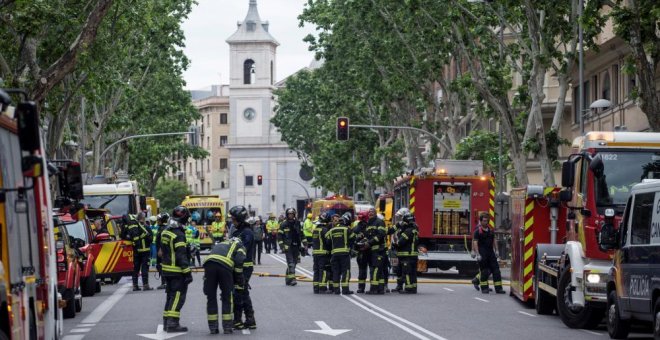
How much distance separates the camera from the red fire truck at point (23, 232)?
1040 centimetres

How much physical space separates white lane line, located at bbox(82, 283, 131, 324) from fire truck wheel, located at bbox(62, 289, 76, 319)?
0.88ft

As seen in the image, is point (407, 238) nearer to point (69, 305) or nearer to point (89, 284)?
point (89, 284)

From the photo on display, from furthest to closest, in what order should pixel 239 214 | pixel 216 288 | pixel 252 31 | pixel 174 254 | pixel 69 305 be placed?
pixel 252 31
pixel 69 305
pixel 239 214
pixel 174 254
pixel 216 288

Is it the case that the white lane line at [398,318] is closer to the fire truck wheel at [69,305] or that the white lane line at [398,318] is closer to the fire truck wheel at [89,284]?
the fire truck wheel at [69,305]

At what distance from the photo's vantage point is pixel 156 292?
30719 mm

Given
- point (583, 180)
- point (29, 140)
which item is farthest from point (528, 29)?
point (29, 140)

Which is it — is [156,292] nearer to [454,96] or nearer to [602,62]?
[602,62]

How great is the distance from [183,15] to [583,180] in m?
36.5

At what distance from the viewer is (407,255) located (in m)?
29.0

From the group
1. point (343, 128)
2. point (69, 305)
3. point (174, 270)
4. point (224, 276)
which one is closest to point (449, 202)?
point (343, 128)

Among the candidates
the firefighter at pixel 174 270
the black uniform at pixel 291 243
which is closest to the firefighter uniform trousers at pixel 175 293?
the firefighter at pixel 174 270

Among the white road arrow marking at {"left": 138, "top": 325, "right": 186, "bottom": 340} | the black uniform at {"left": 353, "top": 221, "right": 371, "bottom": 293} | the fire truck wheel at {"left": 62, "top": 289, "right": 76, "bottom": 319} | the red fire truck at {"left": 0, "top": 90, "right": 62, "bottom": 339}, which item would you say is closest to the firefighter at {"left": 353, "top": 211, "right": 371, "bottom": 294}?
the black uniform at {"left": 353, "top": 221, "right": 371, "bottom": 293}

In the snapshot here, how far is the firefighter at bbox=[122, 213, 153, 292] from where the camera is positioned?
31.2m

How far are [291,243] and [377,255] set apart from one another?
4.26 metres
